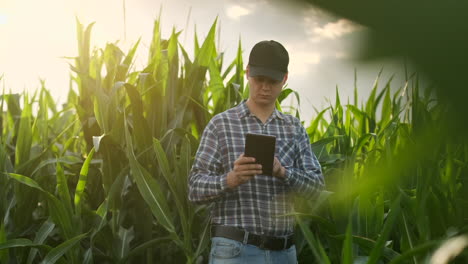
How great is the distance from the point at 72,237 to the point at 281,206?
73cm

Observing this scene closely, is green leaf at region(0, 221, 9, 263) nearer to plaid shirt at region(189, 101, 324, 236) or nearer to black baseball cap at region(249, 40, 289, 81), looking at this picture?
plaid shirt at region(189, 101, 324, 236)

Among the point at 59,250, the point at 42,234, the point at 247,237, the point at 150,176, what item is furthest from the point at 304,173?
Answer: the point at 42,234

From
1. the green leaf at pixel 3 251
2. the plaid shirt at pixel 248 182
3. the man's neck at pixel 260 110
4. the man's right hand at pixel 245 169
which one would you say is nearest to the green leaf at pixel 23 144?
the green leaf at pixel 3 251

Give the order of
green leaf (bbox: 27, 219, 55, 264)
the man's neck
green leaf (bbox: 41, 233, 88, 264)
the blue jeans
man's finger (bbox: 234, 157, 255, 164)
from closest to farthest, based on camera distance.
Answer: man's finger (bbox: 234, 157, 255, 164)
the blue jeans
the man's neck
green leaf (bbox: 41, 233, 88, 264)
green leaf (bbox: 27, 219, 55, 264)

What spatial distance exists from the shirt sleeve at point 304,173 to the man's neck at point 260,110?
0.12 m

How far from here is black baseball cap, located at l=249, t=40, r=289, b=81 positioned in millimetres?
1478

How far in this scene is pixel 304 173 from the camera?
154 centimetres

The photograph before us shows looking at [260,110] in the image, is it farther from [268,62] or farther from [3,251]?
[3,251]

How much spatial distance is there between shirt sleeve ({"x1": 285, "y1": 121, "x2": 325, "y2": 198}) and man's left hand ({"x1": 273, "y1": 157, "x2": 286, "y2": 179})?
0.03 m

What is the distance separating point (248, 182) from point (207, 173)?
0.11m

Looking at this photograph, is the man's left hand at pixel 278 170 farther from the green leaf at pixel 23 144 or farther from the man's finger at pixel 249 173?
the green leaf at pixel 23 144

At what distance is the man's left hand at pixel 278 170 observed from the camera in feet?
4.54

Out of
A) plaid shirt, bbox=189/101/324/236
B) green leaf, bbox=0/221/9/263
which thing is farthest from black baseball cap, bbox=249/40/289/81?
green leaf, bbox=0/221/9/263

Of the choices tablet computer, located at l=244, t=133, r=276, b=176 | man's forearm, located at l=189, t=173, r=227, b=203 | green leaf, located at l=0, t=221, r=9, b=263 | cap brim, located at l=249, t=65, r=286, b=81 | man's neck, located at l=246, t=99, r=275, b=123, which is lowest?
green leaf, located at l=0, t=221, r=9, b=263
